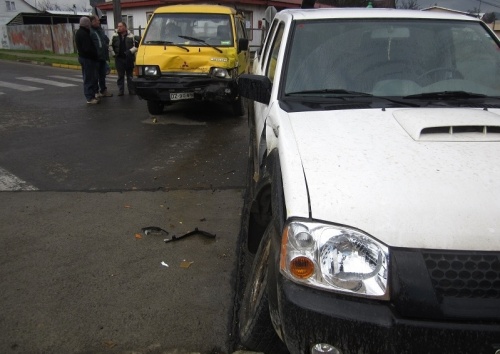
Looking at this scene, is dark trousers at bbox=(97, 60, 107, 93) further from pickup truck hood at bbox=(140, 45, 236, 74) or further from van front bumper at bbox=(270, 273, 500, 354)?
van front bumper at bbox=(270, 273, 500, 354)

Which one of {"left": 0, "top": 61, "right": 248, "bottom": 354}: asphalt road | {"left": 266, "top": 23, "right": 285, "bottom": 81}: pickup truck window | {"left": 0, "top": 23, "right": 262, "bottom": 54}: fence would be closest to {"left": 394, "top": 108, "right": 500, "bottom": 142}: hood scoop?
{"left": 266, "top": 23, "right": 285, "bottom": 81}: pickup truck window

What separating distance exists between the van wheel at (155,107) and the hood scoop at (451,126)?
731 centimetres

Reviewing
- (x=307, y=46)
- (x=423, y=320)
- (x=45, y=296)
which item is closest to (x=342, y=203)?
(x=423, y=320)

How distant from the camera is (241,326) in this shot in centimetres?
249

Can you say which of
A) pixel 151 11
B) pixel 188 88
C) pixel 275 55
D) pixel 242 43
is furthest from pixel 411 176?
pixel 151 11

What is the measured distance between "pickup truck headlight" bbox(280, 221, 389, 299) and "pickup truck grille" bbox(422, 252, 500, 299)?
0.19m

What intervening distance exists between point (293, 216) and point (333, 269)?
0.27 m

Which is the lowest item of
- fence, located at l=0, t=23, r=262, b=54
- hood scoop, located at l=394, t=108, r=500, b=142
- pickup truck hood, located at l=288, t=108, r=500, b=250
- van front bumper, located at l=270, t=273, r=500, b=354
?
fence, located at l=0, t=23, r=262, b=54

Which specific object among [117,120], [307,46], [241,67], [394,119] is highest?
[307,46]

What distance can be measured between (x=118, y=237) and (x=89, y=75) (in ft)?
23.2

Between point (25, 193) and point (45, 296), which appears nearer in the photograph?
point (45, 296)

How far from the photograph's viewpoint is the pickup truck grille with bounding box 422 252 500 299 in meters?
1.77

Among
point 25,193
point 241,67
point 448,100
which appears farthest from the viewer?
point 241,67

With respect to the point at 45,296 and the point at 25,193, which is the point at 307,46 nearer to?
the point at 45,296
